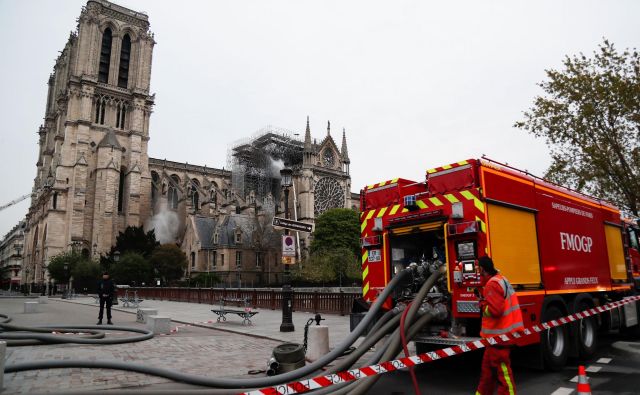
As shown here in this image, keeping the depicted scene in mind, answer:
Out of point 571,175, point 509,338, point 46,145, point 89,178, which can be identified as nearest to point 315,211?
point 89,178

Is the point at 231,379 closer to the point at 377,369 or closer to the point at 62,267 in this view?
the point at 377,369

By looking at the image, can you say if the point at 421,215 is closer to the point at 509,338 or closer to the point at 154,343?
the point at 509,338

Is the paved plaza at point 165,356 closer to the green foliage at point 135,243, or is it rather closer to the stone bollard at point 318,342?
the stone bollard at point 318,342

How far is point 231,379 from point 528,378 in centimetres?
449

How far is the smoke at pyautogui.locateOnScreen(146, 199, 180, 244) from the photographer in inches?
2406

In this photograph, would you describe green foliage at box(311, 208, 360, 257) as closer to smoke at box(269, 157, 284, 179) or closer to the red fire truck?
smoke at box(269, 157, 284, 179)

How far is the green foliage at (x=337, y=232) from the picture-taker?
2271 inches

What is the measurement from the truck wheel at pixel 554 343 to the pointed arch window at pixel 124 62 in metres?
67.0

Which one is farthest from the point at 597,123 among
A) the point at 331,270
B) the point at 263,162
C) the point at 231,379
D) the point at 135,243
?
the point at 263,162

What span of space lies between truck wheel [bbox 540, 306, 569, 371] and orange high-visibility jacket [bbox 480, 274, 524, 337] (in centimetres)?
236

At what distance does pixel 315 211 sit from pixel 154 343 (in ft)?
204

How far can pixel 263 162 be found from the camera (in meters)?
72.4

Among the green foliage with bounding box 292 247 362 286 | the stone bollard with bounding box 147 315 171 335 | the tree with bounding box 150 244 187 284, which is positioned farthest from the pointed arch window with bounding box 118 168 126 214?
the stone bollard with bounding box 147 315 171 335

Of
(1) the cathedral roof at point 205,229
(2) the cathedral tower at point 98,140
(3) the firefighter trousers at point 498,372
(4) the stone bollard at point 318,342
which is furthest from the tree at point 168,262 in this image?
(3) the firefighter trousers at point 498,372
